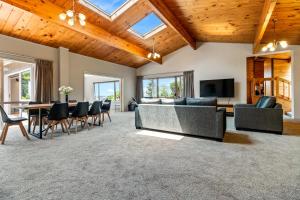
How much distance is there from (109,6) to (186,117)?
3.70 meters

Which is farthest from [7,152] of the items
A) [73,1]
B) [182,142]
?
[73,1]

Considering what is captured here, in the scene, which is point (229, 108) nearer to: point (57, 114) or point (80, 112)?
point (80, 112)

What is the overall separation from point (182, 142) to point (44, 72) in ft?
16.5

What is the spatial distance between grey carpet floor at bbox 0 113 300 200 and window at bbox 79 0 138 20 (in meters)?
3.47

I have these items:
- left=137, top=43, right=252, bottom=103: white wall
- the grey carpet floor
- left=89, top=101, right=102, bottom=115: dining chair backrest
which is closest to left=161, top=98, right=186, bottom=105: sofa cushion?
the grey carpet floor

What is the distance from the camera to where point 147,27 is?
6145 mm

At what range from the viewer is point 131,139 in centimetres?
356

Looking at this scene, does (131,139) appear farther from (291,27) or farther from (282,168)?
(291,27)

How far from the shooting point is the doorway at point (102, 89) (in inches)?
444

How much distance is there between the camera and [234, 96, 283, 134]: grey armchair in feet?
12.6

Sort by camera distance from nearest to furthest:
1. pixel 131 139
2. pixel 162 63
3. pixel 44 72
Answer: pixel 131 139, pixel 44 72, pixel 162 63

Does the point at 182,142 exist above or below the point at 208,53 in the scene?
below

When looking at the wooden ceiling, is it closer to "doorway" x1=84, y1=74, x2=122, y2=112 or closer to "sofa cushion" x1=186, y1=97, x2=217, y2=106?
"sofa cushion" x1=186, y1=97, x2=217, y2=106

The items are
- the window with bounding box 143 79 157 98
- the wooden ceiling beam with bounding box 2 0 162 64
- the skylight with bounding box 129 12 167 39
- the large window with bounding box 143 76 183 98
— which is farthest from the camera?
the window with bounding box 143 79 157 98
